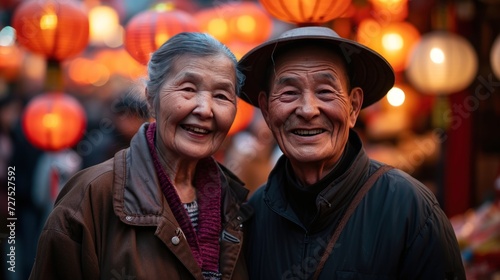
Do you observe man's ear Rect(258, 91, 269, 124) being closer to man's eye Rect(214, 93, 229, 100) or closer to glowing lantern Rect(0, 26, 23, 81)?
man's eye Rect(214, 93, 229, 100)

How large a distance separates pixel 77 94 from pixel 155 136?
32.1 ft

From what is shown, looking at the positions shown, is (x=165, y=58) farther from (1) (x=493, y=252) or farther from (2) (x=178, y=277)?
(1) (x=493, y=252)

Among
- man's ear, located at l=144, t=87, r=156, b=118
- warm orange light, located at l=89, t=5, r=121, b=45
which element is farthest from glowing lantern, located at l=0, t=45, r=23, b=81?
man's ear, located at l=144, t=87, r=156, b=118

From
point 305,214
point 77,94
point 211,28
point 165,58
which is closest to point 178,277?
point 305,214

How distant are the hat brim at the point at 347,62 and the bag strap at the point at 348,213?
1.57 feet

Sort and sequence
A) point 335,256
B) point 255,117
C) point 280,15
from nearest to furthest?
1. point 335,256
2. point 280,15
3. point 255,117

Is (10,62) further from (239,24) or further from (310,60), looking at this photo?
(310,60)

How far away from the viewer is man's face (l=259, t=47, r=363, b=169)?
10.8ft

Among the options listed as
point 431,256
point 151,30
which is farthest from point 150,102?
point 151,30

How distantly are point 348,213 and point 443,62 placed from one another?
13.3ft

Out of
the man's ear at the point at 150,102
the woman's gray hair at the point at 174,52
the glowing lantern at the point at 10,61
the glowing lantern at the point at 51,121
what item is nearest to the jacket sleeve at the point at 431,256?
the woman's gray hair at the point at 174,52

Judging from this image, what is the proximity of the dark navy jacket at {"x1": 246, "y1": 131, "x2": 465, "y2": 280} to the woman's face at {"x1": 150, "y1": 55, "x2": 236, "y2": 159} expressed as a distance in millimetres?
495

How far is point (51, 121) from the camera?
21.8 feet

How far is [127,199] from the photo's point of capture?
10.2 feet
